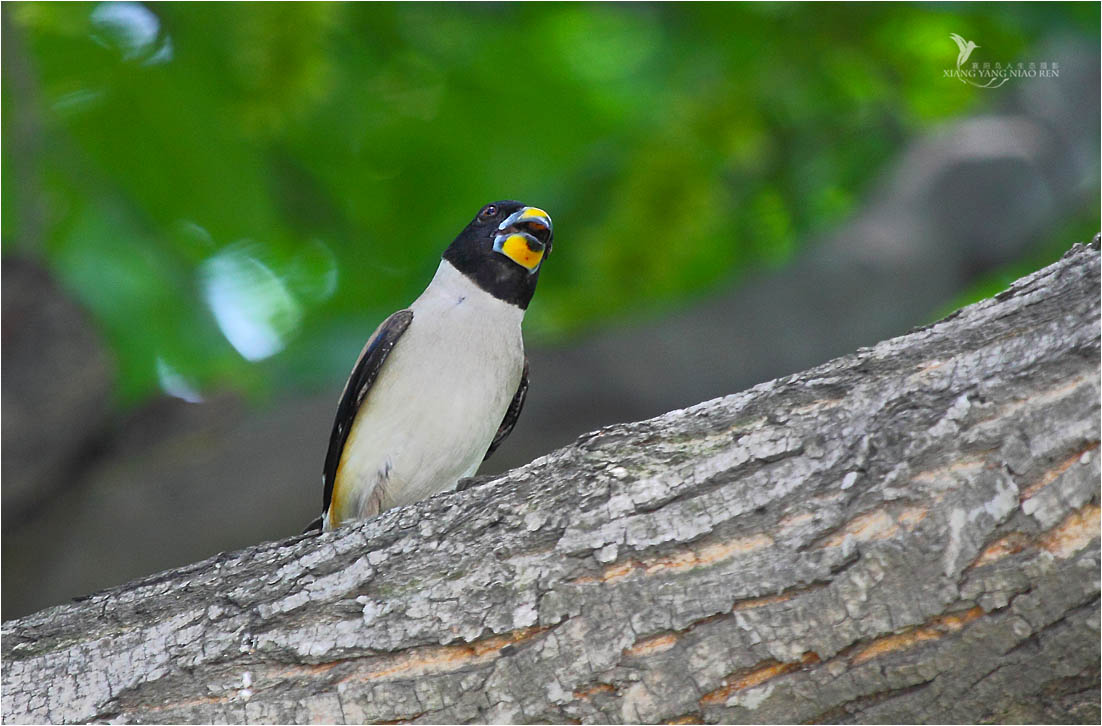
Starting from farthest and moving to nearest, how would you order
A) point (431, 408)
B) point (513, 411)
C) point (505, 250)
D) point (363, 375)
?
point (513, 411)
point (505, 250)
point (363, 375)
point (431, 408)

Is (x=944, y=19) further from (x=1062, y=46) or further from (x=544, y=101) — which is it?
(x=544, y=101)

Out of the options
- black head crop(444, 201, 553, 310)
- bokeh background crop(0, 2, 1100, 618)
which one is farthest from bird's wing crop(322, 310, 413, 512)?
bokeh background crop(0, 2, 1100, 618)

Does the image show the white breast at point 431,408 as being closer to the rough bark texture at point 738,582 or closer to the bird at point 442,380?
the bird at point 442,380

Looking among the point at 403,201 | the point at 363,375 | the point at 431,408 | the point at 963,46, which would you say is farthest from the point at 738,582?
the point at 963,46

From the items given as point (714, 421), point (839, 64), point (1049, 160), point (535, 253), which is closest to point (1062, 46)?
point (1049, 160)

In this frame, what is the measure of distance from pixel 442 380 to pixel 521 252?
68 cm

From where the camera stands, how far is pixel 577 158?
24.7 ft

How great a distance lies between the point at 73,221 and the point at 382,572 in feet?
15.7

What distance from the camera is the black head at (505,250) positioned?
201 inches

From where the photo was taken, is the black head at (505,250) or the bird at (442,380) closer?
the bird at (442,380)

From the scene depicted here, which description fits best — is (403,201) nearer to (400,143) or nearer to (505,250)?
(400,143)

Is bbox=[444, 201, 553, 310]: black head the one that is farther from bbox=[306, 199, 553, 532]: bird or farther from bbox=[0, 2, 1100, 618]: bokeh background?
bbox=[0, 2, 1100, 618]: bokeh background

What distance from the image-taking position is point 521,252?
5148mm

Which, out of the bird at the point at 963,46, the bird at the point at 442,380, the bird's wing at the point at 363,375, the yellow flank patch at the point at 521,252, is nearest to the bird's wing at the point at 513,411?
the bird at the point at 442,380
